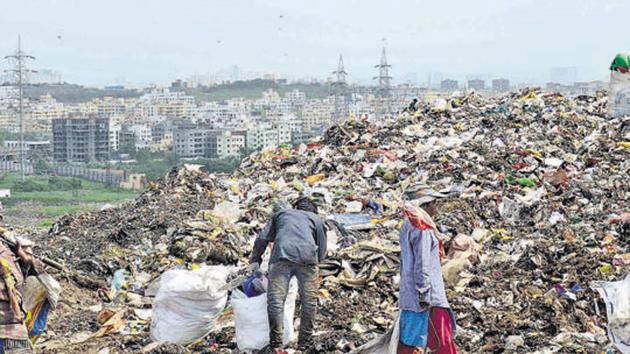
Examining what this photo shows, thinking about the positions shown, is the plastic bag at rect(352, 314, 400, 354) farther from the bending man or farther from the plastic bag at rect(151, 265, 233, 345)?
the plastic bag at rect(151, 265, 233, 345)

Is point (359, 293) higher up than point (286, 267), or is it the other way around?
point (286, 267)

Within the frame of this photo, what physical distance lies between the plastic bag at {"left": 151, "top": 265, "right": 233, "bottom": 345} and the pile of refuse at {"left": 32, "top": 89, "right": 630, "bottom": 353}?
0.17 meters

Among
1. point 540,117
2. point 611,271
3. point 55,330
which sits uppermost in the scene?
point 540,117

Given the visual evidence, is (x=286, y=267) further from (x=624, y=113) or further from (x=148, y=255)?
(x=624, y=113)

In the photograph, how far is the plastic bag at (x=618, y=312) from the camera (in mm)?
5020

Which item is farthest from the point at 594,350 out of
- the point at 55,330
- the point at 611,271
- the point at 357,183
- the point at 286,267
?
the point at 357,183

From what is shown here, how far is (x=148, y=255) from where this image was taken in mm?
8930

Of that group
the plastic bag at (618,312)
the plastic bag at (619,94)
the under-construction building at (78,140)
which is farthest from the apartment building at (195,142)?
the plastic bag at (618,312)

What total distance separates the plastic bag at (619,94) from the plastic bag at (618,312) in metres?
9.23

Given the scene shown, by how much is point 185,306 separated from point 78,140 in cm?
7083

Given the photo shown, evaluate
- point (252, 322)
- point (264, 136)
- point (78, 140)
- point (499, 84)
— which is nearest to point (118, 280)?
point (252, 322)

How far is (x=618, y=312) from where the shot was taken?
521 centimetres

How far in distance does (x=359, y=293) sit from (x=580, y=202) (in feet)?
13.1

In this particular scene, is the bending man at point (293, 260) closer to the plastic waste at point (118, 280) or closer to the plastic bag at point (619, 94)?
the plastic waste at point (118, 280)
